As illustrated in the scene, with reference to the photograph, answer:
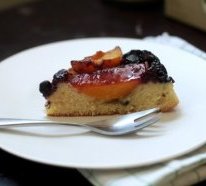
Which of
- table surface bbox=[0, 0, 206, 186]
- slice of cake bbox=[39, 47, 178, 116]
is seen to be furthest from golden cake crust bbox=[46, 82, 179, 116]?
table surface bbox=[0, 0, 206, 186]

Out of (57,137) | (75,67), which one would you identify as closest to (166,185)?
(57,137)

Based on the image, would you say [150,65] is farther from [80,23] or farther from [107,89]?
[80,23]

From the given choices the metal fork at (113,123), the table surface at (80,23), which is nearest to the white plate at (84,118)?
the metal fork at (113,123)

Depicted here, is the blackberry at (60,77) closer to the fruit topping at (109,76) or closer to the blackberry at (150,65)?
the fruit topping at (109,76)

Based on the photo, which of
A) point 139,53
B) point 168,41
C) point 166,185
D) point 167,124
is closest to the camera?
point 166,185

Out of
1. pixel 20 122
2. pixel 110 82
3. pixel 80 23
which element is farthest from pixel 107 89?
pixel 80 23

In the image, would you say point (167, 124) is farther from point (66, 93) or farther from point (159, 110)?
point (66, 93)

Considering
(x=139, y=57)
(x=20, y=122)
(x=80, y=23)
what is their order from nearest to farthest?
(x=20, y=122), (x=139, y=57), (x=80, y=23)
